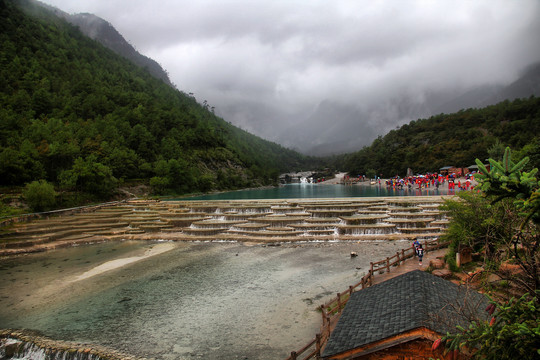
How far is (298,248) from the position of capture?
86.8 ft

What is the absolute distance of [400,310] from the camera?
8.41m

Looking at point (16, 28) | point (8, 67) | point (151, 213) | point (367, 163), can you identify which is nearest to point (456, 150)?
point (367, 163)

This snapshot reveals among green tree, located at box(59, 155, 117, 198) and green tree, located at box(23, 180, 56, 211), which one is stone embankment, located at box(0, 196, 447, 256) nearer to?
green tree, located at box(23, 180, 56, 211)

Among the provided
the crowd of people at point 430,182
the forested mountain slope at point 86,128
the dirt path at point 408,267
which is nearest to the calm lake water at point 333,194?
the crowd of people at point 430,182

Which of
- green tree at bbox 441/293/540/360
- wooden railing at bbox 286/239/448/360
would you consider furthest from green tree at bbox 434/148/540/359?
wooden railing at bbox 286/239/448/360

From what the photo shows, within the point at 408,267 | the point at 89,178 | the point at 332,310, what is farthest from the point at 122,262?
the point at 89,178

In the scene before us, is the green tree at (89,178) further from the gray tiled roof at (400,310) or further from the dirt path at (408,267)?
the gray tiled roof at (400,310)

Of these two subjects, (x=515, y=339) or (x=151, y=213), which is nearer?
(x=515, y=339)

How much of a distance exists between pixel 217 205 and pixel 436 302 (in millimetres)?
36827

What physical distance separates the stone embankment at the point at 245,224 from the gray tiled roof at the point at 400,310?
60.0ft

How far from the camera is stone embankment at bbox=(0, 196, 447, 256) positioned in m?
29.4

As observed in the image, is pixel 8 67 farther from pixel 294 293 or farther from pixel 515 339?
pixel 515 339

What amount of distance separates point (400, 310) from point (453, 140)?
143563 millimetres

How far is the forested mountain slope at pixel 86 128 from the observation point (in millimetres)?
54844
